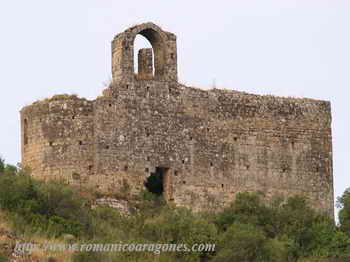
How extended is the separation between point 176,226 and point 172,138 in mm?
4603

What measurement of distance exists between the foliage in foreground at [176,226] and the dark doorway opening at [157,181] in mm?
864

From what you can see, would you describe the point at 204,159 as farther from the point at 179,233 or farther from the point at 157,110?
the point at 179,233

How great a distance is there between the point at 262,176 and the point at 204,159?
1.83 m

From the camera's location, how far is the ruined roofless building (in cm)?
3941

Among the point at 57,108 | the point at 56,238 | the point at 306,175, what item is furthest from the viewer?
the point at 306,175

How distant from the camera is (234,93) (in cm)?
4194

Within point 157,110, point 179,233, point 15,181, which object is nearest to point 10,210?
point 15,181

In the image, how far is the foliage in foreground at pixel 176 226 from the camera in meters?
34.8

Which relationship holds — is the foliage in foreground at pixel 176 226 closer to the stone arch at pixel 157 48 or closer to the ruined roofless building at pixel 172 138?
the ruined roofless building at pixel 172 138

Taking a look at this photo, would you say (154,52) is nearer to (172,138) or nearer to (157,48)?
(157,48)

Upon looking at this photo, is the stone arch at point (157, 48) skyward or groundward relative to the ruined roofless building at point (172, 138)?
skyward

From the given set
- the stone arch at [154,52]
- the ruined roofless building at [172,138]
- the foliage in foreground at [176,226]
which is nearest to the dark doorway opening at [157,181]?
the ruined roofless building at [172,138]

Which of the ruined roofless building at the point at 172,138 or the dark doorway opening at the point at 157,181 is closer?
the ruined roofless building at the point at 172,138

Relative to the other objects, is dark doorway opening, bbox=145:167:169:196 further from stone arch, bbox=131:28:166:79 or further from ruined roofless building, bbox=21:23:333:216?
stone arch, bbox=131:28:166:79
